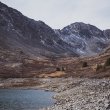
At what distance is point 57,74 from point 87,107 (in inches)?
3689

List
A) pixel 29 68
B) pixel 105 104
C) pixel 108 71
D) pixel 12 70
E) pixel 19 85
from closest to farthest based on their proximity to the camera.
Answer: pixel 105 104, pixel 108 71, pixel 19 85, pixel 12 70, pixel 29 68

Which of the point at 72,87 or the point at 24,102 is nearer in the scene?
the point at 24,102

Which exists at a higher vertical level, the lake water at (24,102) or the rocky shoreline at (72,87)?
the rocky shoreline at (72,87)

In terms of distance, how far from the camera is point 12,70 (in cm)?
15338

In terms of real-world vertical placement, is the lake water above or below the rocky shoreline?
below

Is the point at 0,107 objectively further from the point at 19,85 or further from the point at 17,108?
the point at 19,85

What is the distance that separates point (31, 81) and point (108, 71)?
34593 mm

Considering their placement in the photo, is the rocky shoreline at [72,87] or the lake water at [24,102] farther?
the lake water at [24,102]

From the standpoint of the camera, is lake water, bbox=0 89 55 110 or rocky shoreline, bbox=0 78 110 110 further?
lake water, bbox=0 89 55 110

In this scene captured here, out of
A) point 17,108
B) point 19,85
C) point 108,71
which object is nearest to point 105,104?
point 17,108

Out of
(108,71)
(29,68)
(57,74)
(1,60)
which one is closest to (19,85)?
(57,74)

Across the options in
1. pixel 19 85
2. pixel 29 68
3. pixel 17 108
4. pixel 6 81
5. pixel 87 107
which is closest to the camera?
pixel 87 107

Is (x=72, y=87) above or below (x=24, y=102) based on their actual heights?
above

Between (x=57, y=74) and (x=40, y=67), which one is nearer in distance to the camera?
(x=57, y=74)
